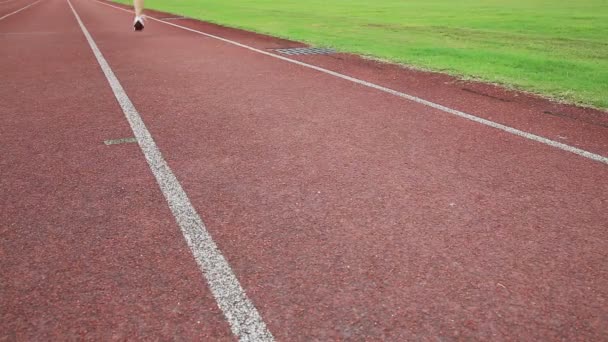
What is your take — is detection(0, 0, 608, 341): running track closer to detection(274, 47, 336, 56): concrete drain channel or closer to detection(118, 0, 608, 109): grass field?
detection(118, 0, 608, 109): grass field

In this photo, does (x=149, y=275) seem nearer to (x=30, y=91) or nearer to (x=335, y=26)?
(x=30, y=91)

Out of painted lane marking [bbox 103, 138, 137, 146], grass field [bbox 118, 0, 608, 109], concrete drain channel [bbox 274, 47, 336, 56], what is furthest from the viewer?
concrete drain channel [bbox 274, 47, 336, 56]

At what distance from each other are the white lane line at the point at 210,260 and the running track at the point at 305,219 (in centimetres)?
1

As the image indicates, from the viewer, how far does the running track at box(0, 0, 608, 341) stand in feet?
7.76

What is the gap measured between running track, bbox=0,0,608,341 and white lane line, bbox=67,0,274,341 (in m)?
0.01

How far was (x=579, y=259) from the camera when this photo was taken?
280 cm

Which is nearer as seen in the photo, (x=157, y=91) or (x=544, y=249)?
(x=544, y=249)

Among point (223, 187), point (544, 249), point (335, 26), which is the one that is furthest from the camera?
point (335, 26)

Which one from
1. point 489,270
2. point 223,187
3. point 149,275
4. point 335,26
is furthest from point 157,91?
point 335,26

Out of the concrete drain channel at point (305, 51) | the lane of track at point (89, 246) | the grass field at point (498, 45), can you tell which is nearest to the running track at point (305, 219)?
the lane of track at point (89, 246)

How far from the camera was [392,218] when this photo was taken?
3289 mm

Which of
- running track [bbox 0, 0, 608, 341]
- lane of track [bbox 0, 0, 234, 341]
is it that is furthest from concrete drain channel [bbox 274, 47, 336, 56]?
lane of track [bbox 0, 0, 234, 341]

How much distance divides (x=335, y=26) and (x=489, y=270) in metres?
15.8

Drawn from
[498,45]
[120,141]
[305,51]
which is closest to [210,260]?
[120,141]
